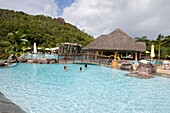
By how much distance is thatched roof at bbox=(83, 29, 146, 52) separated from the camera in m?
20.3

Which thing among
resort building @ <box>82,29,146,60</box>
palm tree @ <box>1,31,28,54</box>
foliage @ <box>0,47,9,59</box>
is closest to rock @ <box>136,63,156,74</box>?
resort building @ <box>82,29,146,60</box>

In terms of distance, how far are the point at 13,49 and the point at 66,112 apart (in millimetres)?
22336

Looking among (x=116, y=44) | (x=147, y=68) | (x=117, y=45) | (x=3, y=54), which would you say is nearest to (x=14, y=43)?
(x=3, y=54)

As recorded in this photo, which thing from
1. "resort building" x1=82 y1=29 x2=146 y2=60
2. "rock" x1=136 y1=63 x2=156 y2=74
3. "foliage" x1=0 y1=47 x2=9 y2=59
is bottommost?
"rock" x1=136 y1=63 x2=156 y2=74

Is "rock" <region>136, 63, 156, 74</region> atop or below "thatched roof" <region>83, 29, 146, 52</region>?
below

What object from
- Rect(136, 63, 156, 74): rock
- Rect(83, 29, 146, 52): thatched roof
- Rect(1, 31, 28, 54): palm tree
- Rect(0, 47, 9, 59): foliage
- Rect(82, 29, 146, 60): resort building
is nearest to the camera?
Rect(136, 63, 156, 74): rock

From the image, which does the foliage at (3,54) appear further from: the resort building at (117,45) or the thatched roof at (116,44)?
the thatched roof at (116,44)

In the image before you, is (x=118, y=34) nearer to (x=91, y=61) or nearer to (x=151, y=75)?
(x=91, y=61)

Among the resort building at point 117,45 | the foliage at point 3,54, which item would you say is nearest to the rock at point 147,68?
the resort building at point 117,45

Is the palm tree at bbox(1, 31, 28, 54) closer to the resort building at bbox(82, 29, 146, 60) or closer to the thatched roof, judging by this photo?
the resort building at bbox(82, 29, 146, 60)

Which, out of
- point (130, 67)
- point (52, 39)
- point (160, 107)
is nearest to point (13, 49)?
point (130, 67)

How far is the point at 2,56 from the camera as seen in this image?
20.2m

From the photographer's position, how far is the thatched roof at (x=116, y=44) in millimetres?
20347

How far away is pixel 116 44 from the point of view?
70.4ft
